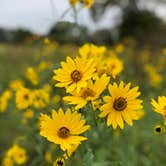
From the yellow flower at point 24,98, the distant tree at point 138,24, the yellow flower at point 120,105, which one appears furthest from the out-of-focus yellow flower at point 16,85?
the distant tree at point 138,24

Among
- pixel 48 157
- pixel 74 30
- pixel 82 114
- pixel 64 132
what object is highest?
pixel 74 30

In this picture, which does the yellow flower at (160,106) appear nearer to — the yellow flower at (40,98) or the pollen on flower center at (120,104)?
the pollen on flower center at (120,104)

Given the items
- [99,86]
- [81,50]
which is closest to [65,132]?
[99,86]

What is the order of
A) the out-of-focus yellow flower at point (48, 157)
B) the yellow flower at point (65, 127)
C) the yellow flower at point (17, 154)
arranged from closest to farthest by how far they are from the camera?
the yellow flower at point (65, 127) < the out-of-focus yellow flower at point (48, 157) < the yellow flower at point (17, 154)

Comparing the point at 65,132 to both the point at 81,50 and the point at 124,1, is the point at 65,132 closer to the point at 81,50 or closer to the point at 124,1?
the point at 81,50

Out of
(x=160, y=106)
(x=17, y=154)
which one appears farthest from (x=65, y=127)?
(x=17, y=154)

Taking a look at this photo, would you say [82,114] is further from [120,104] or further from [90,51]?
[90,51]
